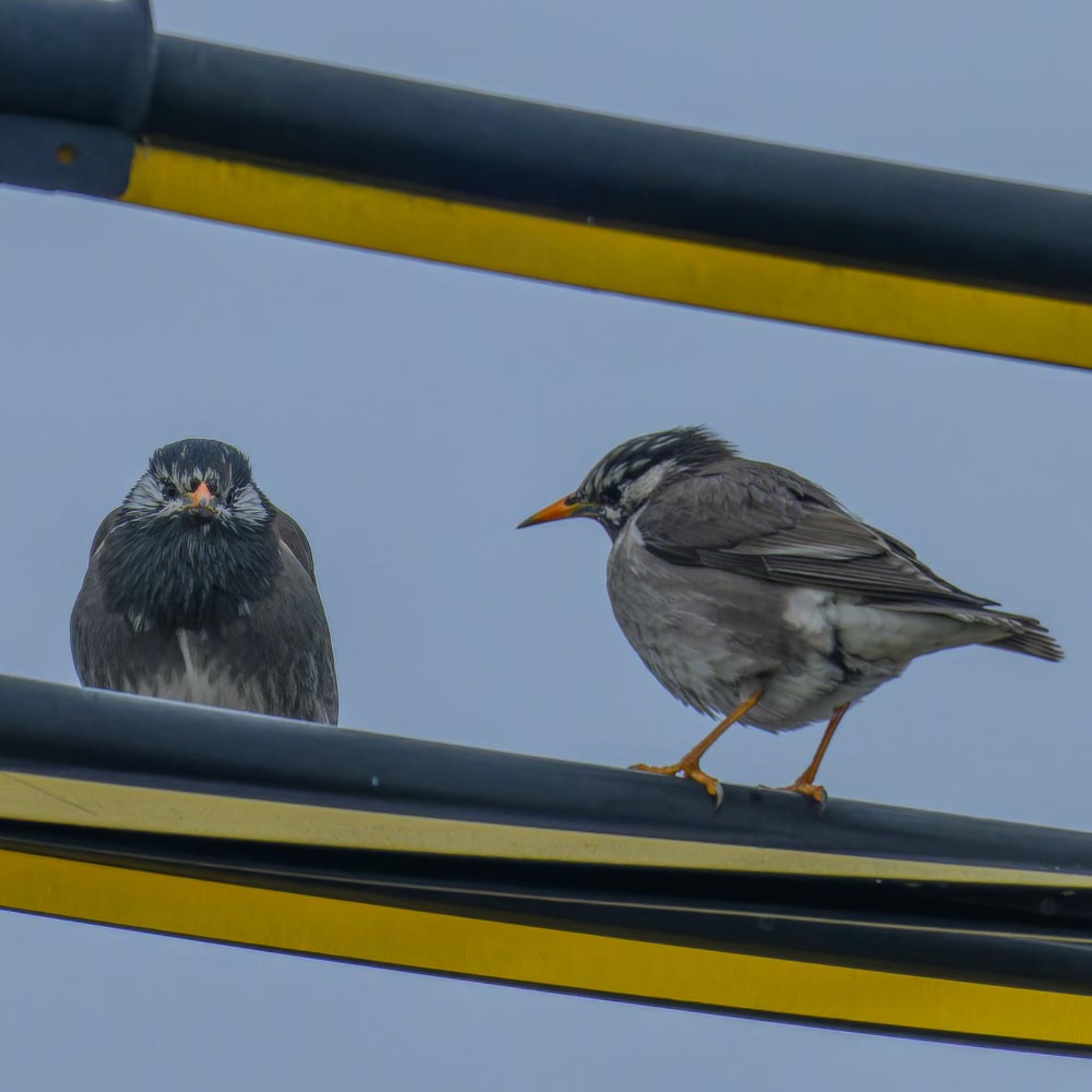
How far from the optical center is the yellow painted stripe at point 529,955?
259 cm

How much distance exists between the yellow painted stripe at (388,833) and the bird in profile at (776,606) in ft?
5.10

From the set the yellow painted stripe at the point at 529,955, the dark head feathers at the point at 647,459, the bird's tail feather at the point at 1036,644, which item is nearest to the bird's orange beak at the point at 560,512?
the dark head feathers at the point at 647,459

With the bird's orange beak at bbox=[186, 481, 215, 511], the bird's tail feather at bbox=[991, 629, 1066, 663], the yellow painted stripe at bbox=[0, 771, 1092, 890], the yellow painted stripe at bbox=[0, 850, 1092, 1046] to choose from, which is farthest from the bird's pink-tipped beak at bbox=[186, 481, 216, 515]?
the yellow painted stripe at bbox=[0, 771, 1092, 890]

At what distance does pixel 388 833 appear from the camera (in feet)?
8.15

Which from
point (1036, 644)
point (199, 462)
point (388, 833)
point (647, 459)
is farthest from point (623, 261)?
point (199, 462)

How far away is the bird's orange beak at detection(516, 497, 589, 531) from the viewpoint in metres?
5.63

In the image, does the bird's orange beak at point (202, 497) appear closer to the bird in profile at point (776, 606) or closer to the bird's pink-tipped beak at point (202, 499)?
the bird's pink-tipped beak at point (202, 499)

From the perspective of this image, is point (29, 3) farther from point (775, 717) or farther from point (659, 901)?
point (775, 717)

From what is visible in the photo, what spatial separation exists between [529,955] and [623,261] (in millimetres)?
1010

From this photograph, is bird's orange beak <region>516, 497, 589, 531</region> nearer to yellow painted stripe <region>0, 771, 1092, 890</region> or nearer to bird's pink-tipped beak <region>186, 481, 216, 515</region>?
bird's pink-tipped beak <region>186, 481, 216, 515</region>

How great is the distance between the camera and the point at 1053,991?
9.19 ft

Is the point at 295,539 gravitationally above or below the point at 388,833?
above

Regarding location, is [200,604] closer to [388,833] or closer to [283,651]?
[283,651]

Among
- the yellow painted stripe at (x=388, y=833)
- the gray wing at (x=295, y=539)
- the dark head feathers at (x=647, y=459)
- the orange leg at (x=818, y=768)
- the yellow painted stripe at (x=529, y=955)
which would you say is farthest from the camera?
the gray wing at (x=295, y=539)
